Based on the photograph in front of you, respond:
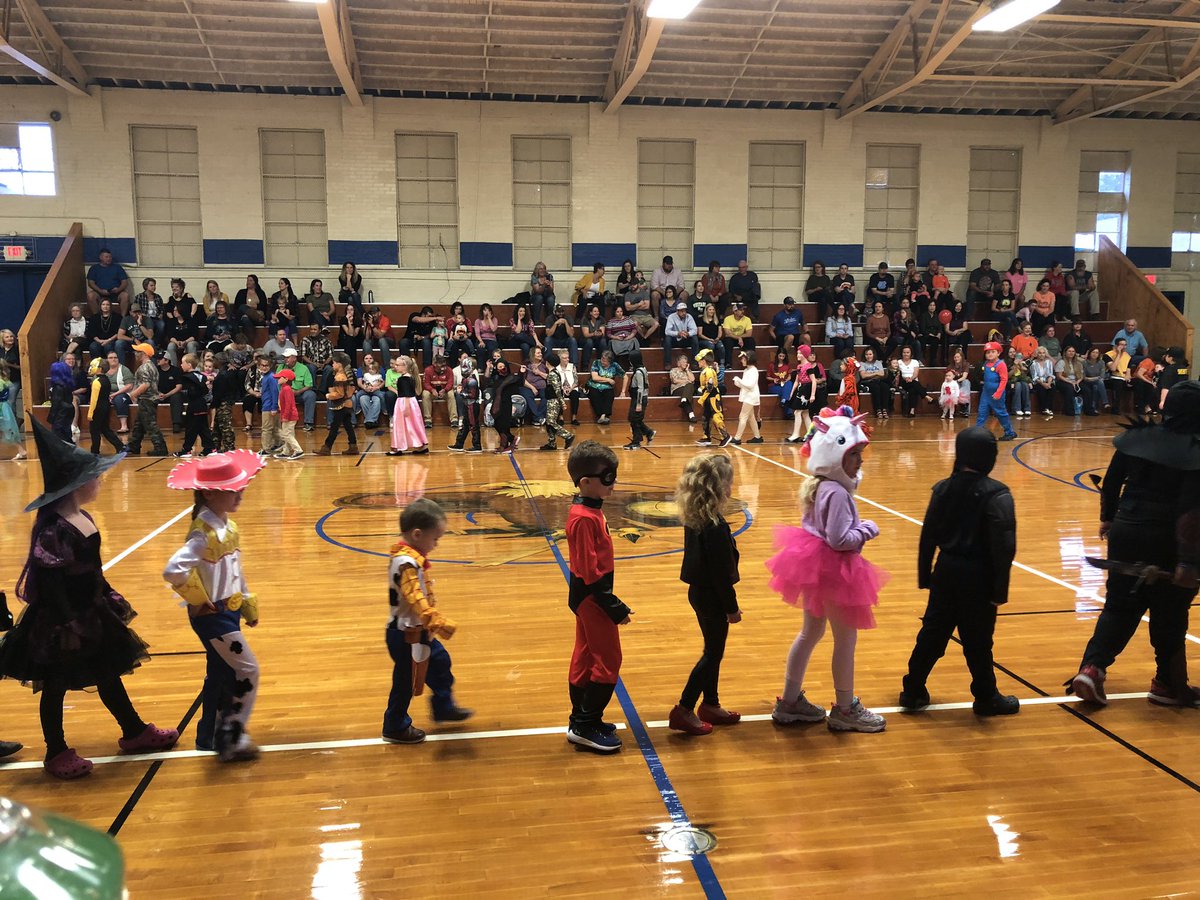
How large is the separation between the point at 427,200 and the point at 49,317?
7576 mm

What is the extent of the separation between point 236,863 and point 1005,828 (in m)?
2.72

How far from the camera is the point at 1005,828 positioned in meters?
3.37

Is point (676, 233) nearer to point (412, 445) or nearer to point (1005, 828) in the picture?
point (412, 445)

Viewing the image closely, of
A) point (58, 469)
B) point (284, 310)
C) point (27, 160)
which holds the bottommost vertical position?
point (58, 469)

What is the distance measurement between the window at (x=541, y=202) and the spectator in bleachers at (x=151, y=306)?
7.17m

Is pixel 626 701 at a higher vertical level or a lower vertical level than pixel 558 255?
lower

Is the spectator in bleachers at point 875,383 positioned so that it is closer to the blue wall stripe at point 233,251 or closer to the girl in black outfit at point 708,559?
the blue wall stripe at point 233,251

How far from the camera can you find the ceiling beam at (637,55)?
51.3 feet

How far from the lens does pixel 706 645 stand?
405cm

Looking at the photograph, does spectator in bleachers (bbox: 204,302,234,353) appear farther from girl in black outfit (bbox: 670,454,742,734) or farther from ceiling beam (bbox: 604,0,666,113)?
girl in black outfit (bbox: 670,454,742,734)

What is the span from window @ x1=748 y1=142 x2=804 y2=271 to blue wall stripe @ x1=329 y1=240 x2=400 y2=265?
7995 mm

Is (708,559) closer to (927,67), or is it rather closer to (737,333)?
(737,333)

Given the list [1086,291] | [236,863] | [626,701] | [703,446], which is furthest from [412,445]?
[1086,291]

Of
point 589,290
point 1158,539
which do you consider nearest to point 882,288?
point 589,290
